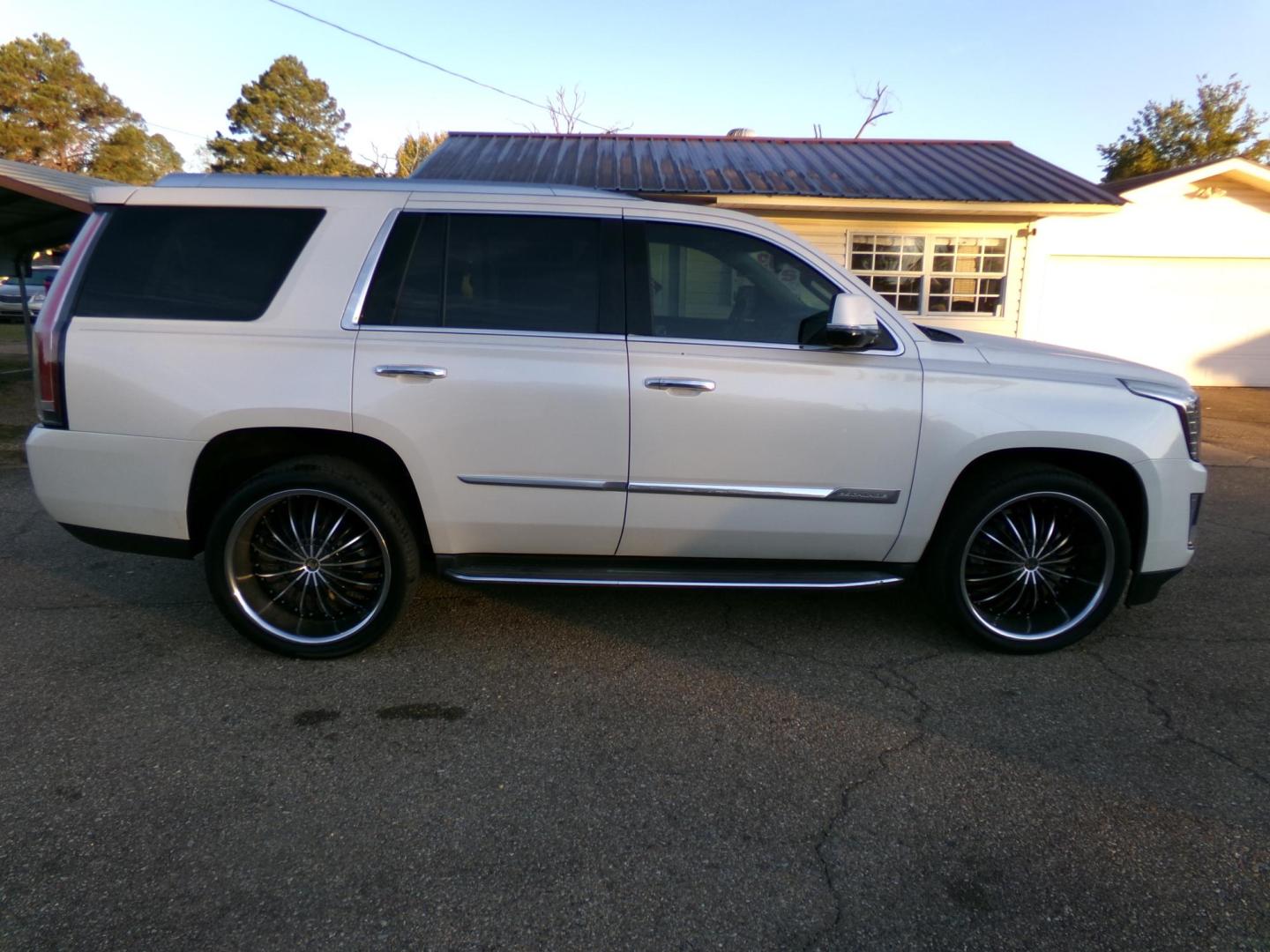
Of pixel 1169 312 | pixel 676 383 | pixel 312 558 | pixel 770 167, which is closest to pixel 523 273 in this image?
pixel 676 383

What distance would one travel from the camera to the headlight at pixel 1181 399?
3938mm

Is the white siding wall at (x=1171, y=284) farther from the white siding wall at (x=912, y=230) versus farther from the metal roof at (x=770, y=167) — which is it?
the metal roof at (x=770, y=167)

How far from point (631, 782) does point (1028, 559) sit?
2.19 meters

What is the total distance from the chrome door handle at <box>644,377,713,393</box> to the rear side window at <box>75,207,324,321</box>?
5.31 ft

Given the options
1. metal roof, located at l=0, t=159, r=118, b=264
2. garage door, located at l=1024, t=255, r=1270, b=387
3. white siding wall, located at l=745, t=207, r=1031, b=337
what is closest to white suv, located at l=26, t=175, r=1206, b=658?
metal roof, located at l=0, t=159, r=118, b=264

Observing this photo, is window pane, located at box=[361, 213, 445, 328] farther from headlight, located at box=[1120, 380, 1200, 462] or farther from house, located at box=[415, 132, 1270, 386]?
house, located at box=[415, 132, 1270, 386]

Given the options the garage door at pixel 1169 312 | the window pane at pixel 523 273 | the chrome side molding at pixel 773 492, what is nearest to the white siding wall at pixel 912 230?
the garage door at pixel 1169 312

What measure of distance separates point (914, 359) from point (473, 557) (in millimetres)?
2118

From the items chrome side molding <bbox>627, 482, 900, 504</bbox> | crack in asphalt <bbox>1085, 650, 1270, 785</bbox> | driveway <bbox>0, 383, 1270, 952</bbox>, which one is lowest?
driveway <bbox>0, 383, 1270, 952</bbox>

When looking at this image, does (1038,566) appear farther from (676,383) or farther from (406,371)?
(406,371)

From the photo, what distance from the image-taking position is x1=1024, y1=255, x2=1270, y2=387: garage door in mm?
14266

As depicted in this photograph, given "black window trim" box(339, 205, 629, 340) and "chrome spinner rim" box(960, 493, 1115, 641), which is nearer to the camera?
"black window trim" box(339, 205, 629, 340)

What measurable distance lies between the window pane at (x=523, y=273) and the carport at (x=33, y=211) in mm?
7941

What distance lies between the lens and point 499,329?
3.82 m
